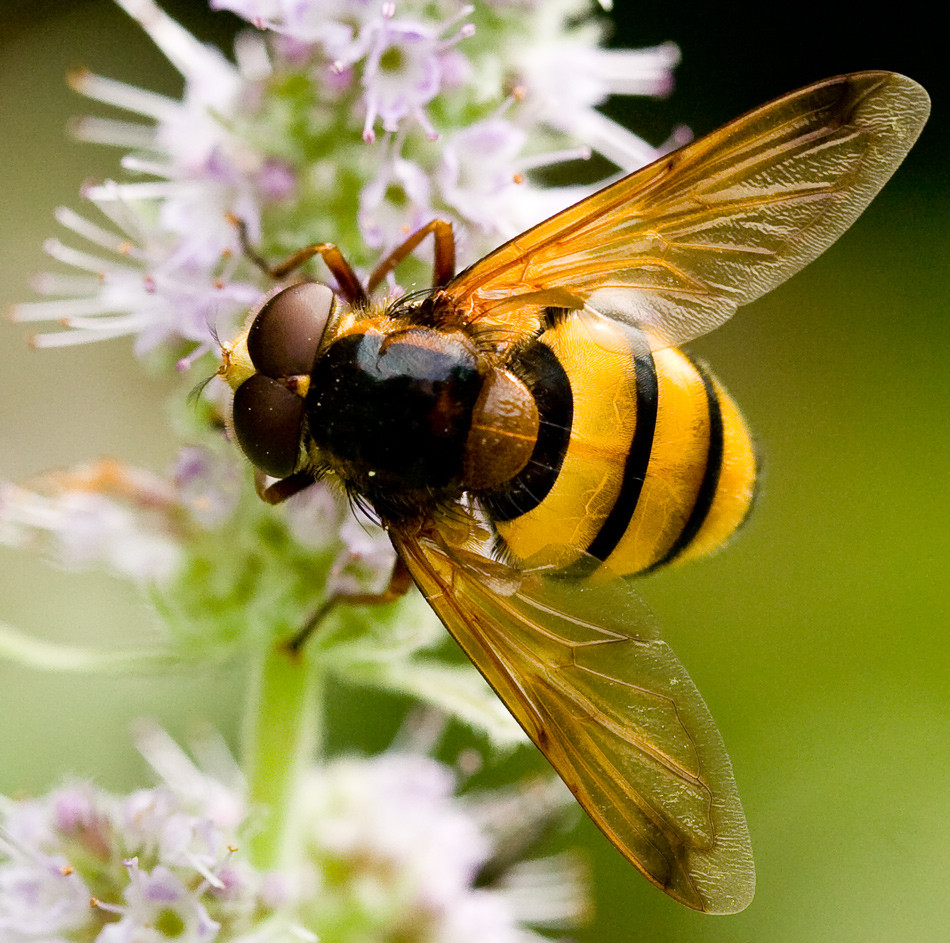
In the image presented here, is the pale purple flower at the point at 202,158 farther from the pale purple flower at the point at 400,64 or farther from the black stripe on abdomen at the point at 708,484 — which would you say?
the black stripe on abdomen at the point at 708,484

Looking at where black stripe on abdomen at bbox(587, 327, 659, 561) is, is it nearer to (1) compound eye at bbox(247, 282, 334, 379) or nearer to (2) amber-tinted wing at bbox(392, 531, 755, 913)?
(2) amber-tinted wing at bbox(392, 531, 755, 913)

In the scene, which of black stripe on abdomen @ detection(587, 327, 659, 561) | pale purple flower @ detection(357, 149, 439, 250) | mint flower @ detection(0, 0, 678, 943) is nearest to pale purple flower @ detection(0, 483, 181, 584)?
mint flower @ detection(0, 0, 678, 943)

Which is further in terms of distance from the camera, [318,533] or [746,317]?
[746,317]

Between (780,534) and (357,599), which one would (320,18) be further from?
(780,534)

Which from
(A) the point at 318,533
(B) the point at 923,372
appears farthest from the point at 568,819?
(B) the point at 923,372

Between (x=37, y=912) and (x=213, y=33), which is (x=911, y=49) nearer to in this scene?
(x=213, y=33)

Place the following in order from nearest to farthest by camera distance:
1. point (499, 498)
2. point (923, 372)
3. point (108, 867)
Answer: point (499, 498), point (108, 867), point (923, 372)

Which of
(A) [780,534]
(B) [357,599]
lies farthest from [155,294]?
(A) [780,534]
